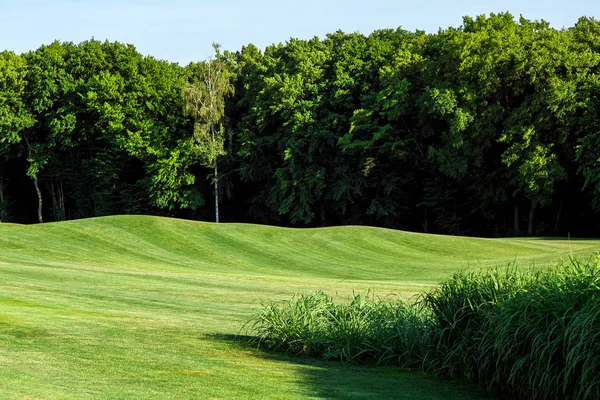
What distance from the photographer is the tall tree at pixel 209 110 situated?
203 ft

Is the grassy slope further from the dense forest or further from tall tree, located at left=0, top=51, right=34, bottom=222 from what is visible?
tall tree, located at left=0, top=51, right=34, bottom=222

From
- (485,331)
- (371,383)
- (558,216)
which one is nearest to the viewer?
(371,383)

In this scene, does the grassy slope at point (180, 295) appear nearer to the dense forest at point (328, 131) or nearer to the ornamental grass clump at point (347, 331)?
the ornamental grass clump at point (347, 331)

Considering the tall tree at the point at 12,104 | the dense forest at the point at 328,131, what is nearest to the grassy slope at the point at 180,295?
the dense forest at the point at 328,131

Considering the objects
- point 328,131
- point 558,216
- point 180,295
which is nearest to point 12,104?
point 328,131

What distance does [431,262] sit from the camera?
107 feet

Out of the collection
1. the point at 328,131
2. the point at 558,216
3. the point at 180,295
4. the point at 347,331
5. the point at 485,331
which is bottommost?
the point at 180,295

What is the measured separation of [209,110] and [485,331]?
5553cm

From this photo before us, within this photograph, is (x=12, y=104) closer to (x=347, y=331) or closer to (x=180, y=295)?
(x=180, y=295)

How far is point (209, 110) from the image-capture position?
208 ft

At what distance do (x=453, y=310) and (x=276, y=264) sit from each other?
21830 millimetres

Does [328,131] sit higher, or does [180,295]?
[328,131]

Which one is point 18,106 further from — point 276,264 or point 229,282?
point 229,282

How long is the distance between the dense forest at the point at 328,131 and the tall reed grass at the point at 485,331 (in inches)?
1428
